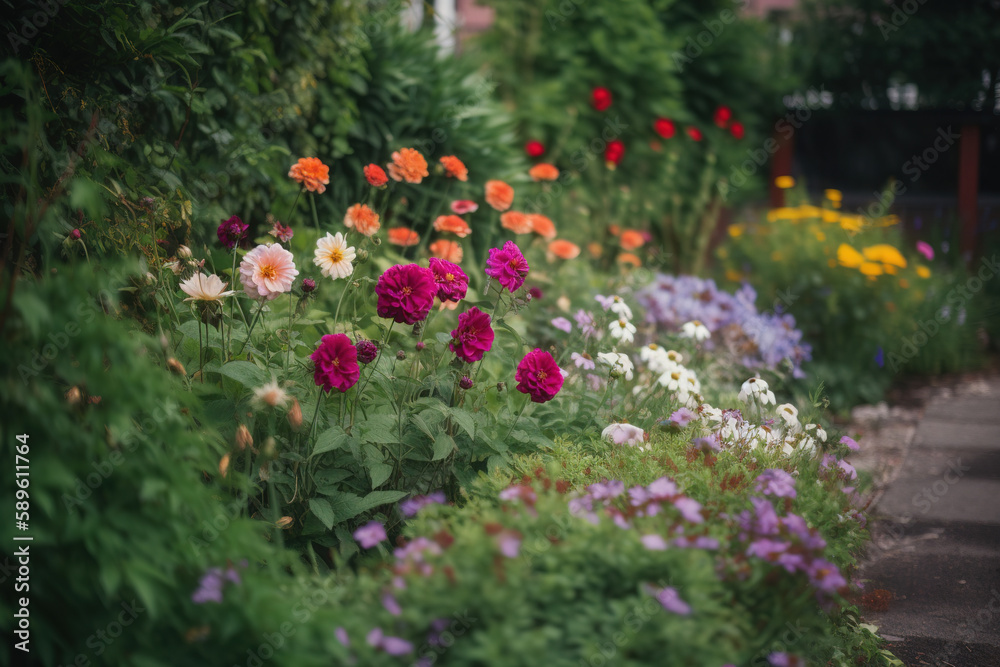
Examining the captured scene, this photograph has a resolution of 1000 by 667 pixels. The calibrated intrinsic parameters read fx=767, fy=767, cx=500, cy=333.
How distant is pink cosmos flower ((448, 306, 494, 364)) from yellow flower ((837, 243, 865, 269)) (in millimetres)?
3288

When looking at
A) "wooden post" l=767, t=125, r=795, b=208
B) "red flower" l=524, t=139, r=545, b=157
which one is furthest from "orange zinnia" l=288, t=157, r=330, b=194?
"wooden post" l=767, t=125, r=795, b=208

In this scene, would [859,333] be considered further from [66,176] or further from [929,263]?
[66,176]

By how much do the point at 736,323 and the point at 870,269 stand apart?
1233 millimetres

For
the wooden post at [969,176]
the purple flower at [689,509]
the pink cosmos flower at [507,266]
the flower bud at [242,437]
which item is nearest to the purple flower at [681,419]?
the pink cosmos flower at [507,266]

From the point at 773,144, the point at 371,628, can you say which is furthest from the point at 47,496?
the point at 773,144

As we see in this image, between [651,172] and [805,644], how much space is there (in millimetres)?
5087

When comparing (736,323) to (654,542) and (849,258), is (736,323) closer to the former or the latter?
(849,258)

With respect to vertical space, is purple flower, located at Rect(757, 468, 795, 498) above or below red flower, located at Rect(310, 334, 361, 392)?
below

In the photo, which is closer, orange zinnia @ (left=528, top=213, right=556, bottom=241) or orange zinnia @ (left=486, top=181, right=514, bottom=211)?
orange zinnia @ (left=486, top=181, right=514, bottom=211)

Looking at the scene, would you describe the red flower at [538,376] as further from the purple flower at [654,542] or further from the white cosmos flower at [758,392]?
the white cosmos flower at [758,392]

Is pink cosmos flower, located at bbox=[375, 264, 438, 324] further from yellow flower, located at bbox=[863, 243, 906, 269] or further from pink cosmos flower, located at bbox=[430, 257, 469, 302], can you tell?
yellow flower, located at bbox=[863, 243, 906, 269]

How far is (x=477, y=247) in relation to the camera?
13.4ft

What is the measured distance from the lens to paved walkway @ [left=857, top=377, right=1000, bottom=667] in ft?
7.30

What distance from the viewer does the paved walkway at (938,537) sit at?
222 centimetres
